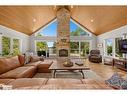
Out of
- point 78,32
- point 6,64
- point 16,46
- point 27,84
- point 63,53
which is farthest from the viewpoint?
point 78,32

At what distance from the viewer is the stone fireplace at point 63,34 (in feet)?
32.2

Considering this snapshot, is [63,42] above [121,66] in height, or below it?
above

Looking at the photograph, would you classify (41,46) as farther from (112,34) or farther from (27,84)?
(27,84)

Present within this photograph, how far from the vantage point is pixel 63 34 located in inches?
389

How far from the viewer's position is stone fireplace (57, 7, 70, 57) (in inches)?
387

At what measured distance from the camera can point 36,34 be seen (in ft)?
40.9

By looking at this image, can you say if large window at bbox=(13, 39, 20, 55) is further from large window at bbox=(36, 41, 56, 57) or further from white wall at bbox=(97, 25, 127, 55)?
white wall at bbox=(97, 25, 127, 55)

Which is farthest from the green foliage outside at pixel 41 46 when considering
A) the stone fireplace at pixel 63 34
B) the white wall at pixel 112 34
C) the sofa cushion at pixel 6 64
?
the sofa cushion at pixel 6 64

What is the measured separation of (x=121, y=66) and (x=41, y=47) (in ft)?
23.3

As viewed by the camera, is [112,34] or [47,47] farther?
[47,47]

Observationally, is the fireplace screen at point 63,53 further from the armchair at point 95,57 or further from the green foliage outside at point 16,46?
the green foliage outside at point 16,46

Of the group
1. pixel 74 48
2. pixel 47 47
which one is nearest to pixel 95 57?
pixel 74 48
